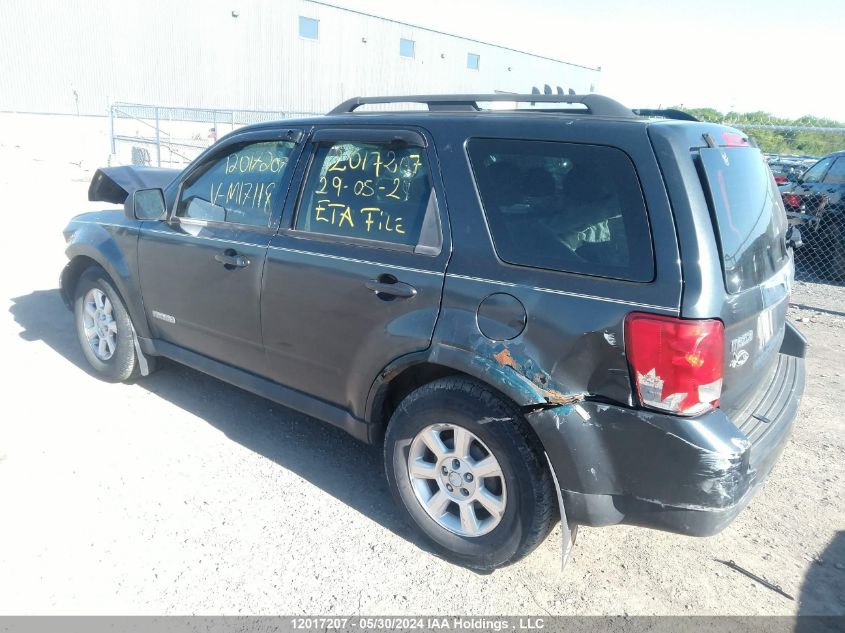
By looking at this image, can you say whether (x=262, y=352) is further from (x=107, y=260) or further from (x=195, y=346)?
(x=107, y=260)

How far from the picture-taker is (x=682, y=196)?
2.10 meters

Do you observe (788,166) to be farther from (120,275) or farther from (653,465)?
(120,275)

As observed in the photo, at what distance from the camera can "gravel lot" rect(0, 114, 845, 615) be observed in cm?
254

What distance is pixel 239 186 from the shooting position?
3.54 meters

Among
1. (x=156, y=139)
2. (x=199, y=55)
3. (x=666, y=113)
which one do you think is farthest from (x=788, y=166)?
(x=199, y=55)

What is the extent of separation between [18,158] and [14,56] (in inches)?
305

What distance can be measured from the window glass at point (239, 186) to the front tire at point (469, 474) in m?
1.45

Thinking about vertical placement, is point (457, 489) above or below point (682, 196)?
below

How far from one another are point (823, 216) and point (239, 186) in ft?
26.3

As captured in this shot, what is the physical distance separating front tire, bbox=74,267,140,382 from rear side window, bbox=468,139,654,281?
2865mm

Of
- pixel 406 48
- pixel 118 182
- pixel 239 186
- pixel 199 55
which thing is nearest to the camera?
pixel 239 186

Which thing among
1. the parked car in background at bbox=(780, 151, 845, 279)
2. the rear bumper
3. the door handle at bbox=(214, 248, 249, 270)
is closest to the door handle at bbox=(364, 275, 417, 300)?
the rear bumper

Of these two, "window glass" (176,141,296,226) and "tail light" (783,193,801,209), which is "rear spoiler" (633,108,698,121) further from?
"tail light" (783,193,801,209)

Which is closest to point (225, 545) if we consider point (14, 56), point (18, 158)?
point (18, 158)
